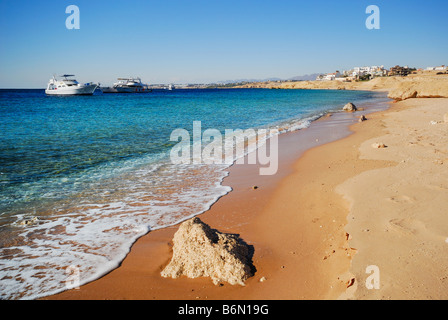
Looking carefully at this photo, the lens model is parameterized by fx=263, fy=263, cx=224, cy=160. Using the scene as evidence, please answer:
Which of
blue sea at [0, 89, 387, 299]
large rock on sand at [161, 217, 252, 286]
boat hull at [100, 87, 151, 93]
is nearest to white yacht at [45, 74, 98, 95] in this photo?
boat hull at [100, 87, 151, 93]

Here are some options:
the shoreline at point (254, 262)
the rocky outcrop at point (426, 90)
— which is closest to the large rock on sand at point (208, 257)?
the shoreline at point (254, 262)

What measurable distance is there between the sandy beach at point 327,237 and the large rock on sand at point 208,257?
121 mm

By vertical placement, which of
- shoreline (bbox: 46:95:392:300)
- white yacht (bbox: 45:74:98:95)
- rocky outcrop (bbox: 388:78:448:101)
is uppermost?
white yacht (bbox: 45:74:98:95)

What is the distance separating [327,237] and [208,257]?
2.14m

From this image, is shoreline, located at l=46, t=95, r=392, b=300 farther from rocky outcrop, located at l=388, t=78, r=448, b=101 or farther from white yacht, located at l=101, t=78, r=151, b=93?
white yacht, located at l=101, t=78, r=151, b=93

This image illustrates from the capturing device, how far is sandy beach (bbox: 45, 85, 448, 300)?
3314mm

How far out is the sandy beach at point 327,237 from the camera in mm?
3314

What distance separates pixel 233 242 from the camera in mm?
4023

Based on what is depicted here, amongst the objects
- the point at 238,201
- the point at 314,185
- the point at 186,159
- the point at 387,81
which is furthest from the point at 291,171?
the point at 387,81

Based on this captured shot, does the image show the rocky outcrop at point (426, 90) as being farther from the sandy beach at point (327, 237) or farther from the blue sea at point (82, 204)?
the blue sea at point (82, 204)

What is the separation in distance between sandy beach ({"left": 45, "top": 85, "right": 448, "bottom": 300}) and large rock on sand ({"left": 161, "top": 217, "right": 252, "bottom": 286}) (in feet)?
Result: 0.40

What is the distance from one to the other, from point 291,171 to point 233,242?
16.5ft

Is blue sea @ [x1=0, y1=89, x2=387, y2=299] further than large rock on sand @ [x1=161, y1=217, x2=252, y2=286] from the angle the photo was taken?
Yes

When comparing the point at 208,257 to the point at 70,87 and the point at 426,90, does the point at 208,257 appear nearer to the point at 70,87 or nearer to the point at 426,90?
the point at 426,90
